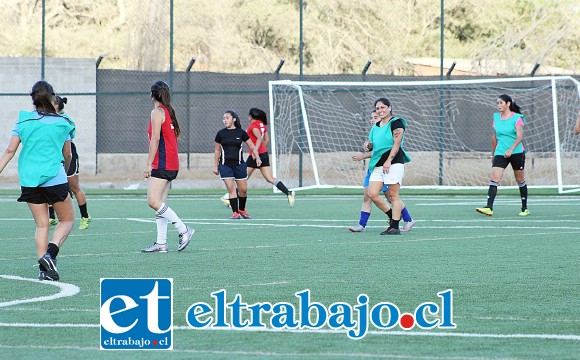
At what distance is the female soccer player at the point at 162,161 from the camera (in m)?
12.0

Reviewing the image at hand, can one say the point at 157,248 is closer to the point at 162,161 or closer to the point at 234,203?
the point at 162,161

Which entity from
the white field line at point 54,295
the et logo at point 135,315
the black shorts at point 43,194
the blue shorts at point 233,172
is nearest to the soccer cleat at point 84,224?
the blue shorts at point 233,172

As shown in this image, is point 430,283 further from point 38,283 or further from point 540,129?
point 540,129

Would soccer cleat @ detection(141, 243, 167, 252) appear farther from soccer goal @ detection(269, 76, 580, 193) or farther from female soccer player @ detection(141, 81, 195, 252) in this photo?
soccer goal @ detection(269, 76, 580, 193)

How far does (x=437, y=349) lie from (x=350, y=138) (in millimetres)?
23536

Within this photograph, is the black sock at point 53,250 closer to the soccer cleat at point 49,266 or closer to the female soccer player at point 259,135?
the soccer cleat at point 49,266

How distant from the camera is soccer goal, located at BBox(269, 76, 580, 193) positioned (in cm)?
2825

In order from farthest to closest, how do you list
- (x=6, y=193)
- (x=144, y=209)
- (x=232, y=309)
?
(x=6, y=193), (x=144, y=209), (x=232, y=309)

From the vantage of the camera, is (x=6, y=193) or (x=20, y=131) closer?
(x=20, y=131)

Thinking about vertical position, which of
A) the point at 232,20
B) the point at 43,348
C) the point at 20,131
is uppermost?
the point at 232,20

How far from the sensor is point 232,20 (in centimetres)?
4572

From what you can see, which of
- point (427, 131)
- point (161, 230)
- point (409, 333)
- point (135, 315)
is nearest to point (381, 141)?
point (161, 230)

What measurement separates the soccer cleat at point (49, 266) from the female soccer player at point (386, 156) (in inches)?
214

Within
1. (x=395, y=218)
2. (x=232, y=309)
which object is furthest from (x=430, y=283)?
(x=395, y=218)
